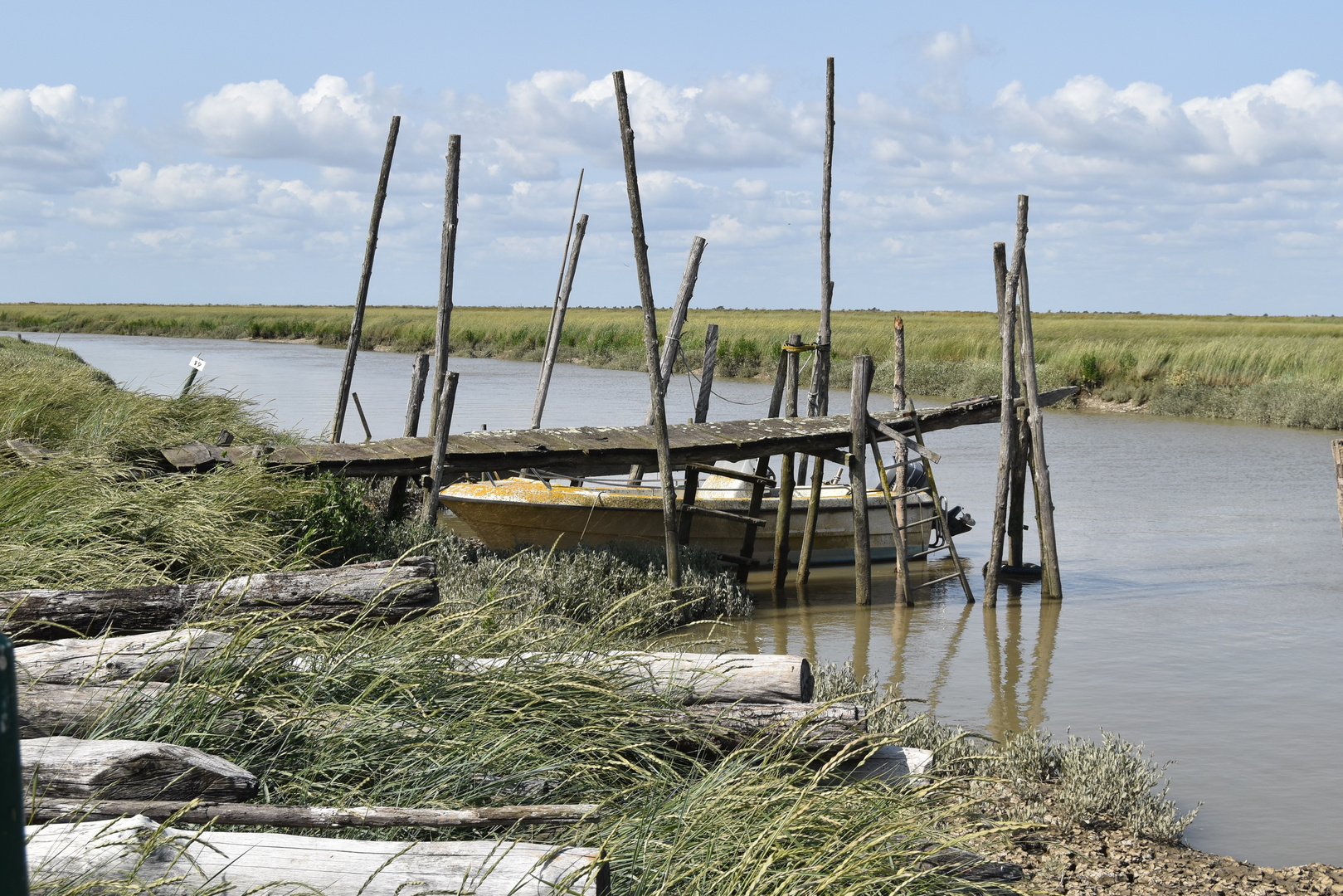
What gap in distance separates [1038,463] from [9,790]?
36.3 feet

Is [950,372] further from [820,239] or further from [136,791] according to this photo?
[136,791]

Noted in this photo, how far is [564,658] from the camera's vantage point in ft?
14.4

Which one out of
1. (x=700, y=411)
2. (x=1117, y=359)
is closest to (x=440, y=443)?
(x=700, y=411)

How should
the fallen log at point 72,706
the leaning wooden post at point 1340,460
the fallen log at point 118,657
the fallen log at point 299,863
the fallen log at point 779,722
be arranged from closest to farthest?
the fallen log at point 299,863 → the fallen log at point 72,706 → the fallen log at point 118,657 → the fallen log at point 779,722 → the leaning wooden post at point 1340,460

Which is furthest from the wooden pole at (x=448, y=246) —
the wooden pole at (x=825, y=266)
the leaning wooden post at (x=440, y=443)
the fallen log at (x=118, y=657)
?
the fallen log at (x=118, y=657)

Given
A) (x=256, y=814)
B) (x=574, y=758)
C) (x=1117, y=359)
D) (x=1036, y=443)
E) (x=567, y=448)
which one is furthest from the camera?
(x=1117, y=359)

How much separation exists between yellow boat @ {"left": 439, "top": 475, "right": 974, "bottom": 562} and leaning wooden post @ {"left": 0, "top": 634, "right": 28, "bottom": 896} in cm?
1044

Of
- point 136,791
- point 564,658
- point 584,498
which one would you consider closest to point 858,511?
point 584,498

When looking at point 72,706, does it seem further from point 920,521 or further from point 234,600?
point 920,521

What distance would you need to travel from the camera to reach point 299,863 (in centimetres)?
270

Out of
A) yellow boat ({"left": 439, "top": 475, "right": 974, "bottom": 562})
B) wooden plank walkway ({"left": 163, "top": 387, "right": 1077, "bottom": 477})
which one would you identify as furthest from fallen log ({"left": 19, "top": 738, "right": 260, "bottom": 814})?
yellow boat ({"left": 439, "top": 475, "right": 974, "bottom": 562})

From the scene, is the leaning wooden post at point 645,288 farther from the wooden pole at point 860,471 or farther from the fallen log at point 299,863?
the fallen log at point 299,863

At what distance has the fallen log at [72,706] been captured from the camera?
133 inches

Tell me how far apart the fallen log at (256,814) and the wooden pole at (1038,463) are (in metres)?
9.23
